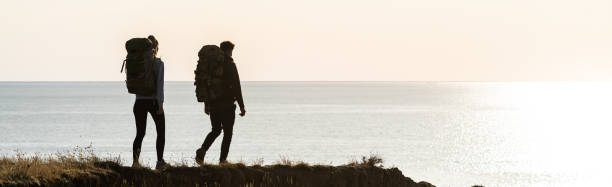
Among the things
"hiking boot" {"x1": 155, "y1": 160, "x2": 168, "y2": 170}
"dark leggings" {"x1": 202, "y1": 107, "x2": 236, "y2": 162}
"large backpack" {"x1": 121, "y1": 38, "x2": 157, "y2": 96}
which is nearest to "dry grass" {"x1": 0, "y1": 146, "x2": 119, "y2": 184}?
"hiking boot" {"x1": 155, "y1": 160, "x2": 168, "y2": 170}

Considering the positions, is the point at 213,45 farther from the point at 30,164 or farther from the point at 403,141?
the point at 403,141

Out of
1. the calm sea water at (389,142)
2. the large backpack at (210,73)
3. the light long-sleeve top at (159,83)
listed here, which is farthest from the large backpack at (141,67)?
the calm sea water at (389,142)

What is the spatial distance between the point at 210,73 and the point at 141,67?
3.84 ft

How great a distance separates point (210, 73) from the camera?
48.1 ft

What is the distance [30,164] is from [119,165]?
1.28 meters

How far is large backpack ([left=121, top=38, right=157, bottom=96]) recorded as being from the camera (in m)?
13.8

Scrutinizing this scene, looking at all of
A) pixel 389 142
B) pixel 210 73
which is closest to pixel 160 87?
pixel 210 73

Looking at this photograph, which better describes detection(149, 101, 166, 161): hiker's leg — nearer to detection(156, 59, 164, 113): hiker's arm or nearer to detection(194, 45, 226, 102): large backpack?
detection(156, 59, 164, 113): hiker's arm

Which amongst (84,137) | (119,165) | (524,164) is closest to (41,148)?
(84,137)

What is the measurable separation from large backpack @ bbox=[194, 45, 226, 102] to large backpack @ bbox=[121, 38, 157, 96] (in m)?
0.97

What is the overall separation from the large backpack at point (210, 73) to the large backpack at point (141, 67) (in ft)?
3.18

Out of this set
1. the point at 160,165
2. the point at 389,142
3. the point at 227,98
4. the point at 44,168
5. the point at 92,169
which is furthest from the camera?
the point at 389,142

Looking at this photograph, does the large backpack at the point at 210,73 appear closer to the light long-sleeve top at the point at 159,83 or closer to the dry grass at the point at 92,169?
the light long-sleeve top at the point at 159,83

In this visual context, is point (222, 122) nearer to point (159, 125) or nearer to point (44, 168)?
point (159, 125)
